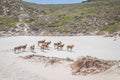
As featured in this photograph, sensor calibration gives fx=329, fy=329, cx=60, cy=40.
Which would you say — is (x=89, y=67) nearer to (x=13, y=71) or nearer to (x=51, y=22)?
(x=13, y=71)

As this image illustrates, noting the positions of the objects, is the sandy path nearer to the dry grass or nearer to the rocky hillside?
the dry grass

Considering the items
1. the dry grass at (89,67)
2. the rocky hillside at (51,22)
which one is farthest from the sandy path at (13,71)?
the rocky hillside at (51,22)

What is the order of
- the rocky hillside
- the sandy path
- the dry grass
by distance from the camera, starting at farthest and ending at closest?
the rocky hillside, the sandy path, the dry grass

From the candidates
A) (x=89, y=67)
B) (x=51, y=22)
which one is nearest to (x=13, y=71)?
(x=89, y=67)

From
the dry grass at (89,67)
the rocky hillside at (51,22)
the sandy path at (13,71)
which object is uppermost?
the dry grass at (89,67)

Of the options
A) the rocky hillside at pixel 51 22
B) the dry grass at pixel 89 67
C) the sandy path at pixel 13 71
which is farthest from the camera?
the rocky hillside at pixel 51 22

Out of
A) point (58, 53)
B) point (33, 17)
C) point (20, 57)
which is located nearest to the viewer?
point (20, 57)

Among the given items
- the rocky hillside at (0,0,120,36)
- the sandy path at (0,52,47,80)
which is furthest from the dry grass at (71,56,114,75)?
the rocky hillside at (0,0,120,36)

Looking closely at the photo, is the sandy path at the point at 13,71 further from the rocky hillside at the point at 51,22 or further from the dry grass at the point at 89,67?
the rocky hillside at the point at 51,22

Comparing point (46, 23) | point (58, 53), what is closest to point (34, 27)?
point (46, 23)

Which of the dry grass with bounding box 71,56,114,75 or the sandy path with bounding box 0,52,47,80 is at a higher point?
the dry grass with bounding box 71,56,114,75

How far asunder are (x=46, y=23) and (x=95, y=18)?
17.3 meters

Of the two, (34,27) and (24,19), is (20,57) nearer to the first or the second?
(34,27)

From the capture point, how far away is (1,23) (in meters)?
114
